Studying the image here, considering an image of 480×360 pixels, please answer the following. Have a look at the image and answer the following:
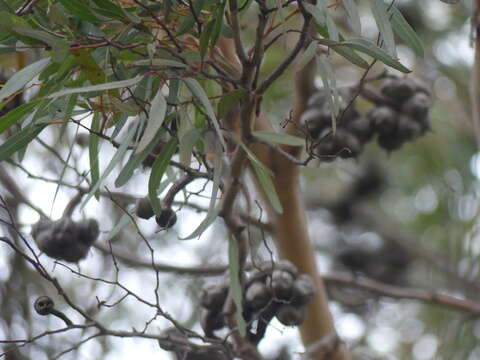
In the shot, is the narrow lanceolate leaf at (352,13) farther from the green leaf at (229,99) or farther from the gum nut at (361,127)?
the gum nut at (361,127)

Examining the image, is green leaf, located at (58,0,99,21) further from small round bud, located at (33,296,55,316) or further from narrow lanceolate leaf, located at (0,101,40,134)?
small round bud, located at (33,296,55,316)

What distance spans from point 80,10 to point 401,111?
3.07ft

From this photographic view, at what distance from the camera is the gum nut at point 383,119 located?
1653 millimetres

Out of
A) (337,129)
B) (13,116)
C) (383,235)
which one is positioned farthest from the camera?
(383,235)

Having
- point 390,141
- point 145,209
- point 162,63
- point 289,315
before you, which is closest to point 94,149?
point 145,209

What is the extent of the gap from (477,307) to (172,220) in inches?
43.6

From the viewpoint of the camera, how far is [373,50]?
3.01 ft

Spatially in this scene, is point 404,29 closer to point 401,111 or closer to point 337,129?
point 337,129

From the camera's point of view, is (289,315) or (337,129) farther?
(337,129)

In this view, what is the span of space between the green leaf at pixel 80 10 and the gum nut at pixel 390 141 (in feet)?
3.01

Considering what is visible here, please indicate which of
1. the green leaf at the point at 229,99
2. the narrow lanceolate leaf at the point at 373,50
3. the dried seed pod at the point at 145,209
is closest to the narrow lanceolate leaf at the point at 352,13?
the narrow lanceolate leaf at the point at 373,50

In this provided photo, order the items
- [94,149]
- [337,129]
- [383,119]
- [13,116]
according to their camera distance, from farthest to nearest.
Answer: [383,119]
[337,129]
[94,149]
[13,116]

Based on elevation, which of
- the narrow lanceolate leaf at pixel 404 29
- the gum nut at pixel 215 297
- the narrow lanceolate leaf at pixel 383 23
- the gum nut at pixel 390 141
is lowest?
the gum nut at pixel 215 297

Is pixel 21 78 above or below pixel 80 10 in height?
below
